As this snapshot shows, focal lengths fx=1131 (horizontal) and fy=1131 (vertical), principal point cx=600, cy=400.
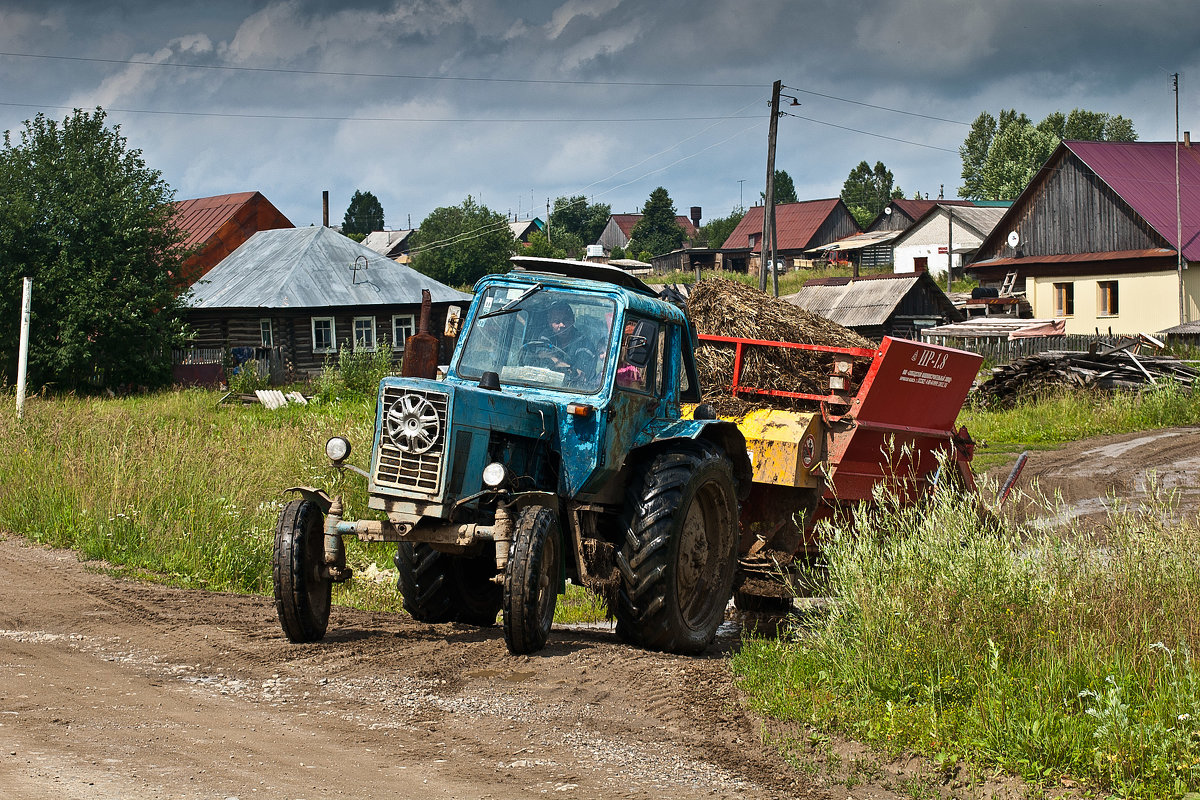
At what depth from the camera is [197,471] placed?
12.0 metres

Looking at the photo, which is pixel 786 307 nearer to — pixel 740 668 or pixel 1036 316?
pixel 740 668

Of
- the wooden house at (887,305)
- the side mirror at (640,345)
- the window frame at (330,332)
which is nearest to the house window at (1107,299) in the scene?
the wooden house at (887,305)

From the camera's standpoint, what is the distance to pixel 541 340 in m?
7.66

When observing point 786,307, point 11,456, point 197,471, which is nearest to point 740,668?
point 786,307

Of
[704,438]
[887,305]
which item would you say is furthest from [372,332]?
[704,438]

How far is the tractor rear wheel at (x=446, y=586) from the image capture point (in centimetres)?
765

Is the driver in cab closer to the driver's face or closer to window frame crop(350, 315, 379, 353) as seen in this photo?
the driver's face

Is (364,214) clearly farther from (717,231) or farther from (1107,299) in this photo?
(1107,299)

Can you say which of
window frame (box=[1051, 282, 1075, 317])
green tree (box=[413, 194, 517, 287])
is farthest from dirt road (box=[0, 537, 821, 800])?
green tree (box=[413, 194, 517, 287])

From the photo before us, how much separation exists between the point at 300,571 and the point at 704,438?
9.79 feet

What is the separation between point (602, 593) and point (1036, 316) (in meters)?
35.8

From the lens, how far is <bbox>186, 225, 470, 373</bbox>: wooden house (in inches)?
1368

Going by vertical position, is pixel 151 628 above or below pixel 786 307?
below

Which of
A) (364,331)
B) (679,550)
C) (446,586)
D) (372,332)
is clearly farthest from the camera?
(372,332)
